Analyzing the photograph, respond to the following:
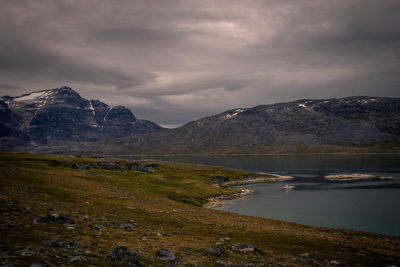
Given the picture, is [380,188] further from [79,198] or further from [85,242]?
[85,242]

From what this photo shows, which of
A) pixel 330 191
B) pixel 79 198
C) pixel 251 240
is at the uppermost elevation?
pixel 79 198

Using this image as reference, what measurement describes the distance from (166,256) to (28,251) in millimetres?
8406

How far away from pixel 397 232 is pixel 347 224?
31.1ft

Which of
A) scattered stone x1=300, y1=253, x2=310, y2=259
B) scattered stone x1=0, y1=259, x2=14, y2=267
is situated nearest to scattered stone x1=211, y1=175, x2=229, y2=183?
scattered stone x1=300, y1=253, x2=310, y2=259

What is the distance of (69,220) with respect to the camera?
79.2 ft

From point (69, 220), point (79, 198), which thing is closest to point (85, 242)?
point (69, 220)

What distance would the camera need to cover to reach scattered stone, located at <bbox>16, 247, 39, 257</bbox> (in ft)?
45.7

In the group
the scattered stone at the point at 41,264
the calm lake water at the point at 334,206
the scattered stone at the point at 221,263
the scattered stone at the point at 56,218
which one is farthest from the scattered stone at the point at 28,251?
the calm lake water at the point at 334,206

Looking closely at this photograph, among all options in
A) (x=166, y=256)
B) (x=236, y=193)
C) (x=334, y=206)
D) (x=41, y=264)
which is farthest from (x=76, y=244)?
(x=236, y=193)

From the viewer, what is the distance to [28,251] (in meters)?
14.3

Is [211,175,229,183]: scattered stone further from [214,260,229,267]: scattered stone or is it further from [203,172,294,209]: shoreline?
[214,260,229,267]: scattered stone

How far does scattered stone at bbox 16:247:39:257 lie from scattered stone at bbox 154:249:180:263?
744 centimetres

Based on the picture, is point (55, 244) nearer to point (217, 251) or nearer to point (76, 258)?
point (76, 258)

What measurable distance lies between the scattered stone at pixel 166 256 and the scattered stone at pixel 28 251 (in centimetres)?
744
